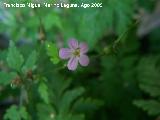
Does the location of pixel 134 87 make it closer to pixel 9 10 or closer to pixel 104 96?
pixel 104 96

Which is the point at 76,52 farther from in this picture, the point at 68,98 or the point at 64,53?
the point at 68,98

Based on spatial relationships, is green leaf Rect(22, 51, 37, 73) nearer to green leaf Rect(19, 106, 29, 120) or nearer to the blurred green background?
the blurred green background

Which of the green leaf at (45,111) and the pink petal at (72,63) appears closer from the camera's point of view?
the pink petal at (72,63)

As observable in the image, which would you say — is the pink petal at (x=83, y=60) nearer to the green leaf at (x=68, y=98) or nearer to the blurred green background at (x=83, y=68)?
the blurred green background at (x=83, y=68)

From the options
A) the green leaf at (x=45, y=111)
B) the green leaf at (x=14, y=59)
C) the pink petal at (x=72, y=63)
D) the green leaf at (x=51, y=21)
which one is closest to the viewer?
the pink petal at (x=72, y=63)

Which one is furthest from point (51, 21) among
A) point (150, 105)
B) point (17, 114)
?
point (17, 114)

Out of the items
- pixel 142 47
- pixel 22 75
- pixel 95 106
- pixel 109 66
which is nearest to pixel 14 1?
pixel 22 75

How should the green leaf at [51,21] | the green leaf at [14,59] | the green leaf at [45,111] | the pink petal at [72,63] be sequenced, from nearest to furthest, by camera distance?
1. the pink petal at [72,63]
2. the green leaf at [14,59]
3. the green leaf at [45,111]
4. the green leaf at [51,21]

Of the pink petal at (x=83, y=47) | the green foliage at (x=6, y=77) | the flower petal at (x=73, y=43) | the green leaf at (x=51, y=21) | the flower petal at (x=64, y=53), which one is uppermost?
the green leaf at (x=51, y=21)

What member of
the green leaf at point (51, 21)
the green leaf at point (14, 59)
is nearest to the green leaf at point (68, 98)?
the green leaf at point (14, 59)
